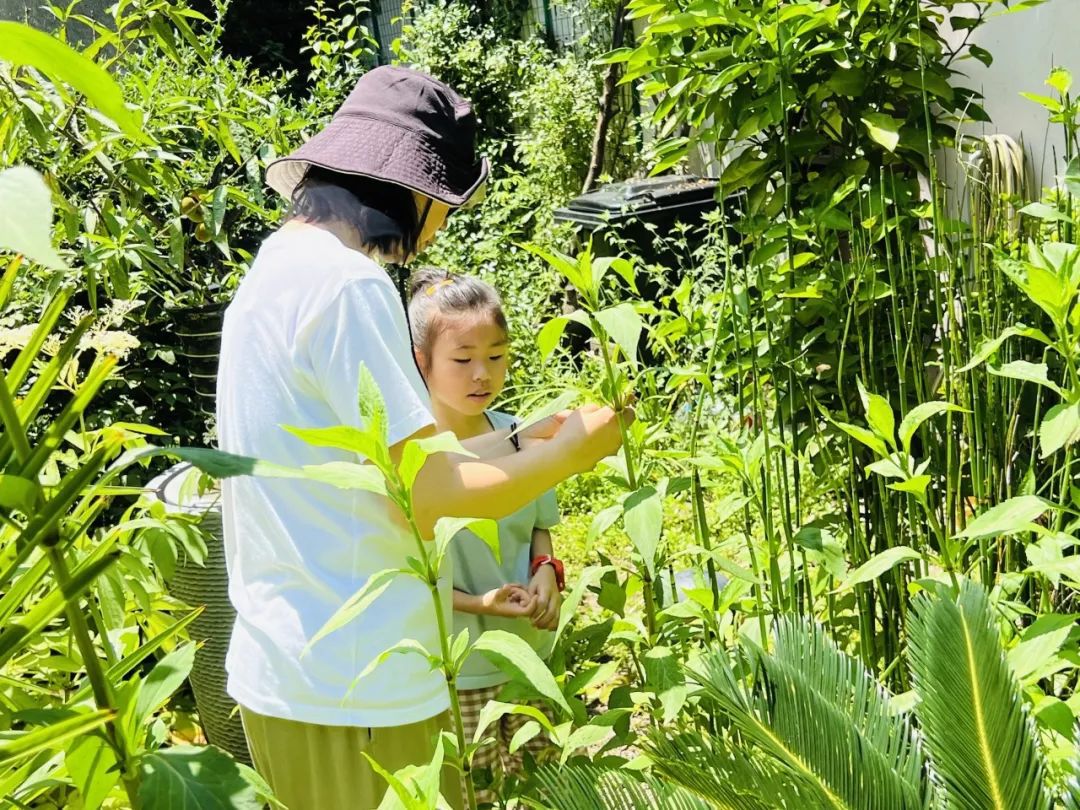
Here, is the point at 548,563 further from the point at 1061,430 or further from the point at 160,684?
the point at 160,684

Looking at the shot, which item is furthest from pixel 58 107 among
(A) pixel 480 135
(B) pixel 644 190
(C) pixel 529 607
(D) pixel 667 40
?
(A) pixel 480 135

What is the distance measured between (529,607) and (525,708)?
88cm

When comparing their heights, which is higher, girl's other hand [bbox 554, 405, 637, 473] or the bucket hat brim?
the bucket hat brim

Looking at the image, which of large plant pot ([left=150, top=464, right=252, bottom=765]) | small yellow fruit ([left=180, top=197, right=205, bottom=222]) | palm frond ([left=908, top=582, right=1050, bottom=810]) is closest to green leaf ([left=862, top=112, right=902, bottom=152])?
palm frond ([left=908, top=582, right=1050, bottom=810])

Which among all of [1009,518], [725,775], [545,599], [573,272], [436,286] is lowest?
[545,599]

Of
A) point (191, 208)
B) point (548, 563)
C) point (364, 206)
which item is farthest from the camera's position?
point (191, 208)

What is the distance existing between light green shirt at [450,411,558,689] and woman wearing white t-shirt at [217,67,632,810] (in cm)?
44

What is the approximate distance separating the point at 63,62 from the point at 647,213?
18.6 feet

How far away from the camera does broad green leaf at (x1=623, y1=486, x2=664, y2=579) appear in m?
1.37

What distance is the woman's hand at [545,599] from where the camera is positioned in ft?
6.97

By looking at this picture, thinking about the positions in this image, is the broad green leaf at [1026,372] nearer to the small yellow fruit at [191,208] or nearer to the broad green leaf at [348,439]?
the broad green leaf at [348,439]

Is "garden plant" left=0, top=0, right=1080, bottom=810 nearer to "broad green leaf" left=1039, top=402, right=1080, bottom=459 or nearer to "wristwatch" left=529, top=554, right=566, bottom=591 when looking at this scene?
"broad green leaf" left=1039, top=402, right=1080, bottom=459

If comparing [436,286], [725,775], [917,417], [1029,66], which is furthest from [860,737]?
[1029,66]

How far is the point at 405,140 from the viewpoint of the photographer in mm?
1687
